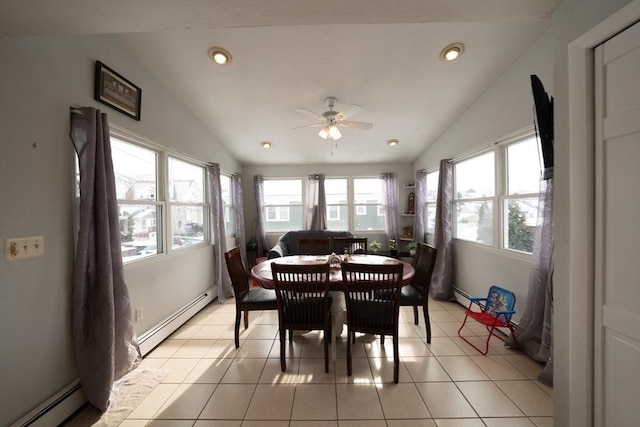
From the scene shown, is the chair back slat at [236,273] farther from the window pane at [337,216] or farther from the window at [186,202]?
the window pane at [337,216]

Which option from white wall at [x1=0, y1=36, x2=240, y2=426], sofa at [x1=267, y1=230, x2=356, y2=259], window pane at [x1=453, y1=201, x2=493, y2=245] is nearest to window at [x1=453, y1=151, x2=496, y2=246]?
window pane at [x1=453, y1=201, x2=493, y2=245]

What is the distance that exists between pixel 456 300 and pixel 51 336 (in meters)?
4.14

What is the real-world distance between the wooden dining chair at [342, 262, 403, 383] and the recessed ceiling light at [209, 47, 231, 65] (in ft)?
7.07

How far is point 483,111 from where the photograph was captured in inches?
111

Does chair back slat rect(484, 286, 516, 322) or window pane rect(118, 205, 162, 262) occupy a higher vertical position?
window pane rect(118, 205, 162, 262)

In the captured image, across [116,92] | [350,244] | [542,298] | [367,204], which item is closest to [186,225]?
[116,92]

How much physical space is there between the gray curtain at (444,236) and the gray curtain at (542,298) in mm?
1340

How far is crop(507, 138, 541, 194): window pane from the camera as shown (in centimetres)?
225

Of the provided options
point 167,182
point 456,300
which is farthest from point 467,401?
point 167,182

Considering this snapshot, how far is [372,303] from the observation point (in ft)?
6.36

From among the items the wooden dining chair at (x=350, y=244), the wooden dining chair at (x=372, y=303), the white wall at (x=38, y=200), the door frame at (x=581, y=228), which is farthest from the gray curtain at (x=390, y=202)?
the white wall at (x=38, y=200)

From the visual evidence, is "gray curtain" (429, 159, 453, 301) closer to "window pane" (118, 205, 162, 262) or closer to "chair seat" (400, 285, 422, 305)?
"chair seat" (400, 285, 422, 305)

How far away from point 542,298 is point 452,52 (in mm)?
2279

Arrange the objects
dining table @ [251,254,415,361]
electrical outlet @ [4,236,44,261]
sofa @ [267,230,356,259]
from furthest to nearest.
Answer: sofa @ [267,230,356,259], dining table @ [251,254,415,361], electrical outlet @ [4,236,44,261]
